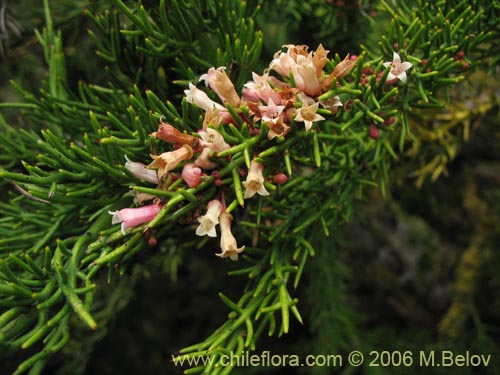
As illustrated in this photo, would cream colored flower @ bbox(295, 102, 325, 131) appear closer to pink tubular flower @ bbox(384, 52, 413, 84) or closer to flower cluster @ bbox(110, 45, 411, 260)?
flower cluster @ bbox(110, 45, 411, 260)

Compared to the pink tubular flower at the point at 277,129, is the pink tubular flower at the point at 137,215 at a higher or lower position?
lower

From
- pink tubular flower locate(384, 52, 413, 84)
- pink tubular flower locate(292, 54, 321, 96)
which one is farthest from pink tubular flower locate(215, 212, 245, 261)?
pink tubular flower locate(384, 52, 413, 84)

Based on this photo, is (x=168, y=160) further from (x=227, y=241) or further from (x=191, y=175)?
(x=227, y=241)

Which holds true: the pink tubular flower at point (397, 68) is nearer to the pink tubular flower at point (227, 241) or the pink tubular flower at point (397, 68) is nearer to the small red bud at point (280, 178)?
the small red bud at point (280, 178)

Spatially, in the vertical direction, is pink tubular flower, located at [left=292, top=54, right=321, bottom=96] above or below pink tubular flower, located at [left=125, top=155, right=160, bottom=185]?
above

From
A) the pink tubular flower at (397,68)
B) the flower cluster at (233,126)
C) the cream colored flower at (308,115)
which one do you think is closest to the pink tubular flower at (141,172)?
the flower cluster at (233,126)

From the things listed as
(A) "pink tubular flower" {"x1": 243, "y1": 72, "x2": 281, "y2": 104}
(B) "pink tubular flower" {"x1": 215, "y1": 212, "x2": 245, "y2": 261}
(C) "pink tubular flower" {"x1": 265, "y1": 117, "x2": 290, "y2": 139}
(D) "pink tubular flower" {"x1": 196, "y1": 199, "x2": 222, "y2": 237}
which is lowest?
(B) "pink tubular flower" {"x1": 215, "y1": 212, "x2": 245, "y2": 261}
